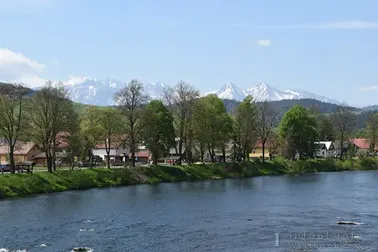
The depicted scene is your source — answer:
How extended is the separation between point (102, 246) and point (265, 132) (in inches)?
4107

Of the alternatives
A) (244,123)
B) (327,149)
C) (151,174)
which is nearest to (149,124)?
(151,174)

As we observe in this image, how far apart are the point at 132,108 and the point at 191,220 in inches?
2102

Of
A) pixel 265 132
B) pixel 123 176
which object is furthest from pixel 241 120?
pixel 123 176

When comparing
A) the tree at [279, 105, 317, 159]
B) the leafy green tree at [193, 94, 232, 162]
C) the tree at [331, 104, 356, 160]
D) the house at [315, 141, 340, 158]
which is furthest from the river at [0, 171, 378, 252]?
the house at [315, 141, 340, 158]

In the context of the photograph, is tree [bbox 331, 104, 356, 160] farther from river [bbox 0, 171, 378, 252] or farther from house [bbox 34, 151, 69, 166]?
house [bbox 34, 151, 69, 166]

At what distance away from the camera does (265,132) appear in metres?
141

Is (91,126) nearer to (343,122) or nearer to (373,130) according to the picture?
(343,122)

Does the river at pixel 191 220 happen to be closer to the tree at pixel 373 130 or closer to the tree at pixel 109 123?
the tree at pixel 109 123

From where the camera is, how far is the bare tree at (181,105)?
11494cm

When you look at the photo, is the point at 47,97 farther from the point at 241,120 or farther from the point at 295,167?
the point at 295,167

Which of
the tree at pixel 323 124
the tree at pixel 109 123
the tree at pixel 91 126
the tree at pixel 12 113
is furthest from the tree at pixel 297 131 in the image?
the tree at pixel 12 113

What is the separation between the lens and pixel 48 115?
87312 mm

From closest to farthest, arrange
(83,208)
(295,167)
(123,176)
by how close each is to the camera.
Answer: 1. (83,208)
2. (123,176)
3. (295,167)

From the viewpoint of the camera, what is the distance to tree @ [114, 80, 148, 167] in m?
103
